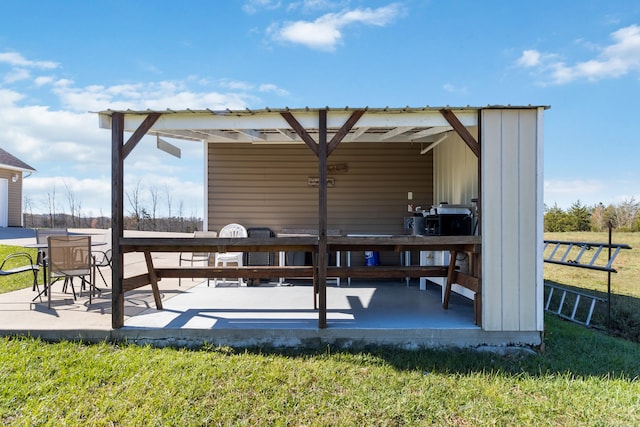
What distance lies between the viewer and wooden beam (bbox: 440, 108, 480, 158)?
388cm

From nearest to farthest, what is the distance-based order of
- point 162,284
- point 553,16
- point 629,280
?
point 162,284 → point 553,16 → point 629,280

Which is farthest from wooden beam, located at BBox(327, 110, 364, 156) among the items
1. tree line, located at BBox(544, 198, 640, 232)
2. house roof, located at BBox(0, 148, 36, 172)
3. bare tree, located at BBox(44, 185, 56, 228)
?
bare tree, located at BBox(44, 185, 56, 228)

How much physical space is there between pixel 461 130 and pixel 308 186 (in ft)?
11.6

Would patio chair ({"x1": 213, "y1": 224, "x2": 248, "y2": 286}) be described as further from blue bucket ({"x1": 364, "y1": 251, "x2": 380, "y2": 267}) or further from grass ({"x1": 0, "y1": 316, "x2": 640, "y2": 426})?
grass ({"x1": 0, "y1": 316, "x2": 640, "y2": 426})

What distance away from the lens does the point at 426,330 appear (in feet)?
13.0

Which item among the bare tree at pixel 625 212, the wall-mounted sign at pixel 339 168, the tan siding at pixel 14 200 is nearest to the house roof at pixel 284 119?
the wall-mounted sign at pixel 339 168

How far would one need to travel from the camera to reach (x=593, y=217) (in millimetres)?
18047

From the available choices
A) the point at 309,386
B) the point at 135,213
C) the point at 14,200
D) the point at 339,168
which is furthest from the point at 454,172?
the point at 14,200

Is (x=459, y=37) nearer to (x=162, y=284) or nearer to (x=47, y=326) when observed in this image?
(x=162, y=284)

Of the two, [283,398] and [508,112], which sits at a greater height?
[508,112]

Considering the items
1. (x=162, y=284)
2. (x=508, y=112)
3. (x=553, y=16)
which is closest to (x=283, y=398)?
(x=508, y=112)

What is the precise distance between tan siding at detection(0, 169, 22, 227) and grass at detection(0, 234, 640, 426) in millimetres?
16135

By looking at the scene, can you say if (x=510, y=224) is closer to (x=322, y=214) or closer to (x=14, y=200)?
(x=322, y=214)

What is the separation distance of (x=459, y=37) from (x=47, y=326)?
334 inches
